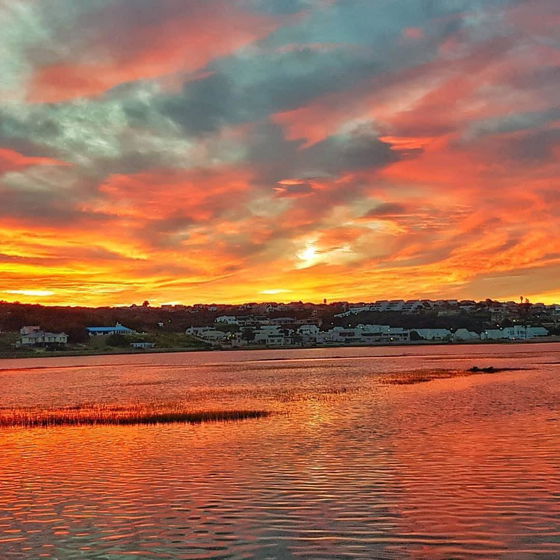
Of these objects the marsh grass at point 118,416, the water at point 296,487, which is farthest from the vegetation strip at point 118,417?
the water at point 296,487

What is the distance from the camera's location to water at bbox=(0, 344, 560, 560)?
1656 cm

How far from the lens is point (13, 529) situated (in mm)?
18859

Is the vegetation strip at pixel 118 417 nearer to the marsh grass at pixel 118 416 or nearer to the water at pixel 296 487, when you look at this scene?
the marsh grass at pixel 118 416

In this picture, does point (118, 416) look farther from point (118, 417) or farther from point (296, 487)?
point (296, 487)

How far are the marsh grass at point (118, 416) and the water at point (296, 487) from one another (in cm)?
234

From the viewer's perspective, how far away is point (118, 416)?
46.8 metres

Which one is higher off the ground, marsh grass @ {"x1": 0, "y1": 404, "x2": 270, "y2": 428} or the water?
the water

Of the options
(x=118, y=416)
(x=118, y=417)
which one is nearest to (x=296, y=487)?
(x=118, y=417)

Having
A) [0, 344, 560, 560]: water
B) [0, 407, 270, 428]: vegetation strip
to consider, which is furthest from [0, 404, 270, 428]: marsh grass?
[0, 344, 560, 560]: water

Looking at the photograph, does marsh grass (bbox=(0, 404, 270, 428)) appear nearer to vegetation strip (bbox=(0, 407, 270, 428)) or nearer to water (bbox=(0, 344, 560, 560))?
vegetation strip (bbox=(0, 407, 270, 428))

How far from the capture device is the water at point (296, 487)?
652 inches

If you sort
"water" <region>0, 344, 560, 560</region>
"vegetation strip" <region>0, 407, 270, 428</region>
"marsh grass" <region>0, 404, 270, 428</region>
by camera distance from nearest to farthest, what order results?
"water" <region>0, 344, 560, 560</region> → "vegetation strip" <region>0, 407, 270, 428</region> → "marsh grass" <region>0, 404, 270, 428</region>

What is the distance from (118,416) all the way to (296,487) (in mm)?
26819

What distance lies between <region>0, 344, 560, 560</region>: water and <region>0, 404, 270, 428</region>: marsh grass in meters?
2.34
